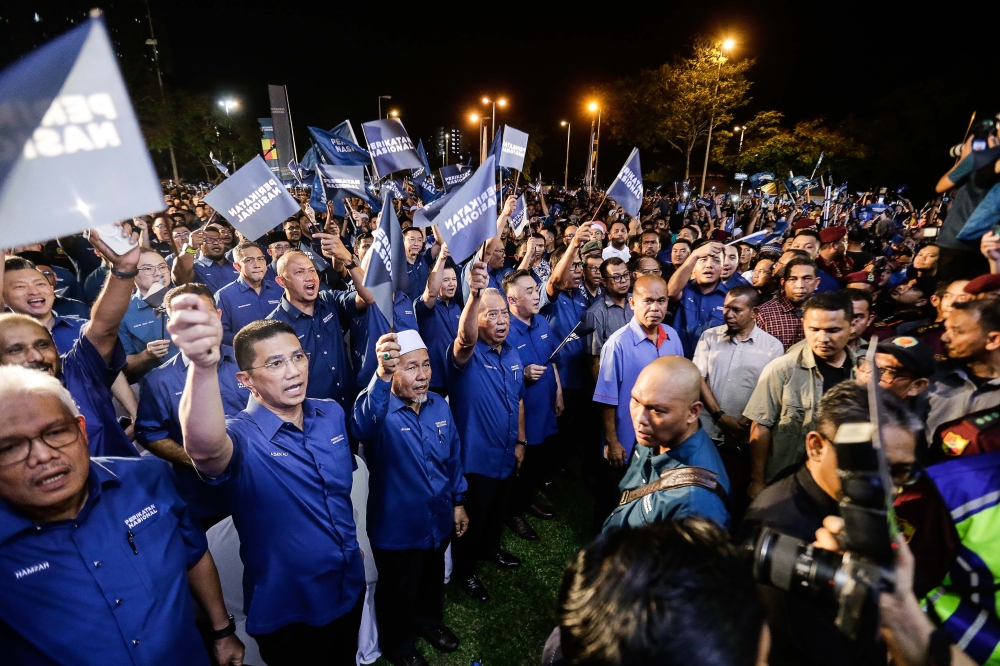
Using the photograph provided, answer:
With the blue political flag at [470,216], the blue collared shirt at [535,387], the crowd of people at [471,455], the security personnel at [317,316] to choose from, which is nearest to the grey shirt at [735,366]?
the crowd of people at [471,455]

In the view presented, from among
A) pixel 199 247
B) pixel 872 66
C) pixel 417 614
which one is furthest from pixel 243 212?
pixel 872 66

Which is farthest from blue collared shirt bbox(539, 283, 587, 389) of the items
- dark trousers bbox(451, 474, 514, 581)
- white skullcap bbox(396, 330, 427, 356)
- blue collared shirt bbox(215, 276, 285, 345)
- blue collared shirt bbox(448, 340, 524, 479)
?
blue collared shirt bbox(215, 276, 285, 345)

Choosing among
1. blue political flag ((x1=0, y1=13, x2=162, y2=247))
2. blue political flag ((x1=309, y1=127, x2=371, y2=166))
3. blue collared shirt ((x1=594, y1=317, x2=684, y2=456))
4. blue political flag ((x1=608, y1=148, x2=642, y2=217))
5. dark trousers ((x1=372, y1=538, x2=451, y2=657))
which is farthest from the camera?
blue political flag ((x1=309, y1=127, x2=371, y2=166))

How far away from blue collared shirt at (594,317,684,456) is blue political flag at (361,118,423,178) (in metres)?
4.26

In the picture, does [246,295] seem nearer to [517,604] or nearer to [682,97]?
[517,604]

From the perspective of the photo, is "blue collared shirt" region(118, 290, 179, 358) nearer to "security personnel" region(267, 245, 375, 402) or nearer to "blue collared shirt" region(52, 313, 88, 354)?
"blue collared shirt" region(52, 313, 88, 354)

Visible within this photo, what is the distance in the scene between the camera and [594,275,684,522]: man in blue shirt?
14.0 feet

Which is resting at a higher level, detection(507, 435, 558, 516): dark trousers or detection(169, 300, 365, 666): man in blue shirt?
detection(169, 300, 365, 666): man in blue shirt

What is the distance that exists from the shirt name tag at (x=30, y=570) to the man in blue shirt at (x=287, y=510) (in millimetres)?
688

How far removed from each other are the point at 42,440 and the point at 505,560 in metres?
3.52

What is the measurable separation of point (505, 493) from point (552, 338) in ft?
5.69

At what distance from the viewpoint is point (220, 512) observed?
305cm

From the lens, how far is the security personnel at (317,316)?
15.9 feet

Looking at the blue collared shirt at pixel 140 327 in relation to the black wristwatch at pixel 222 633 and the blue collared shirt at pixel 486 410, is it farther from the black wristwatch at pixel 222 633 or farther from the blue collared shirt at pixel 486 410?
the black wristwatch at pixel 222 633
